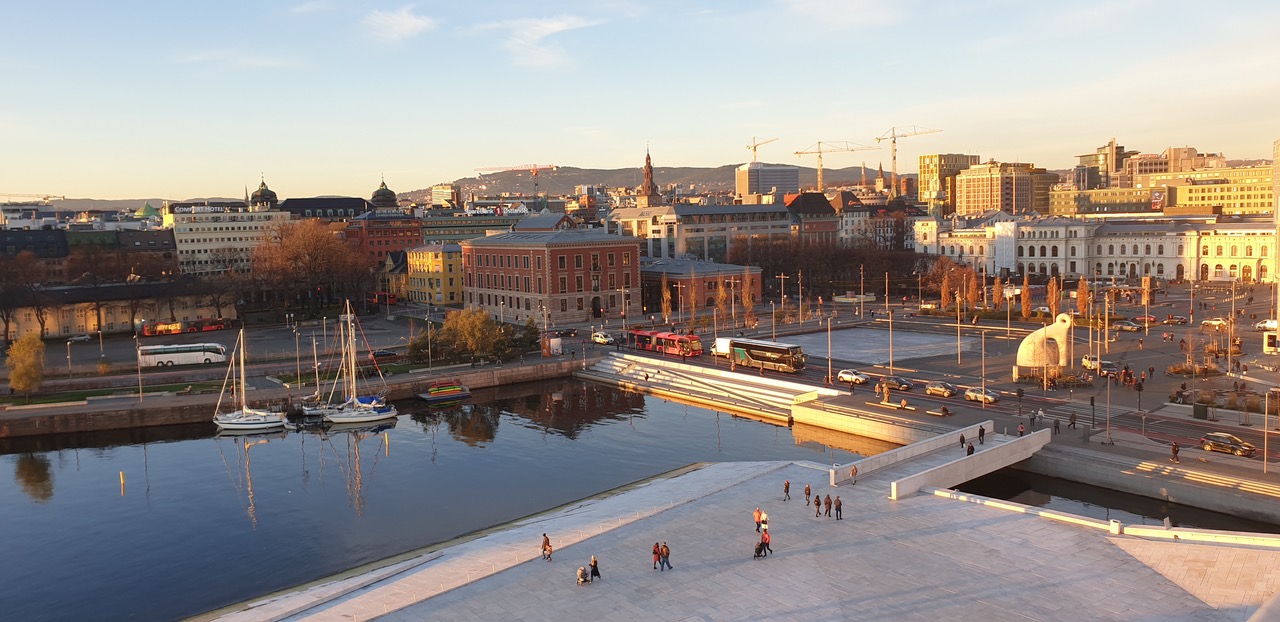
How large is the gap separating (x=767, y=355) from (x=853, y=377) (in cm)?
892

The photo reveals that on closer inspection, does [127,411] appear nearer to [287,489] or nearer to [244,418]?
[244,418]

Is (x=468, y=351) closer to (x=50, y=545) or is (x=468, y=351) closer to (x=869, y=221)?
(x=50, y=545)

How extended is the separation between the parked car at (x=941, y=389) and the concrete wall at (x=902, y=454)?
855cm

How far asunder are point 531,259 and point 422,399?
34278 mm

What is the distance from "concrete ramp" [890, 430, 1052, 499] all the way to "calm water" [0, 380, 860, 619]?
24.2 feet

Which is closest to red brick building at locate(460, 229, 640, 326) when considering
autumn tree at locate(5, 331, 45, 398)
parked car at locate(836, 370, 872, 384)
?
parked car at locate(836, 370, 872, 384)

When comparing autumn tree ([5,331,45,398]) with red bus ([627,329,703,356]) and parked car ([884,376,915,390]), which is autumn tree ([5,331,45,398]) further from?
parked car ([884,376,915,390])

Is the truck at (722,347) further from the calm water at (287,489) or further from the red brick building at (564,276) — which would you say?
the red brick building at (564,276)

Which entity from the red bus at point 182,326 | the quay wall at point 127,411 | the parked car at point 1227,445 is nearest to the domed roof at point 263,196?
the red bus at point 182,326

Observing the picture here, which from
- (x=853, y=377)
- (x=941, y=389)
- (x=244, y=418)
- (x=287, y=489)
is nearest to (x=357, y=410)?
(x=244, y=418)

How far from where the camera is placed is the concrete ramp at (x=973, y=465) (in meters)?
35.9

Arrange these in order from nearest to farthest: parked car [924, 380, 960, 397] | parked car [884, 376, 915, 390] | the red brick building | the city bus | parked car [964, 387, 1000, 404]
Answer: parked car [964, 387, 1000, 404] < parked car [924, 380, 960, 397] < parked car [884, 376, 915, 390] < the city bus < the red brick building

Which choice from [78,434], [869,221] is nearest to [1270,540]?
[78,434]

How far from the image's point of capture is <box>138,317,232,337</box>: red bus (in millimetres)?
93750
